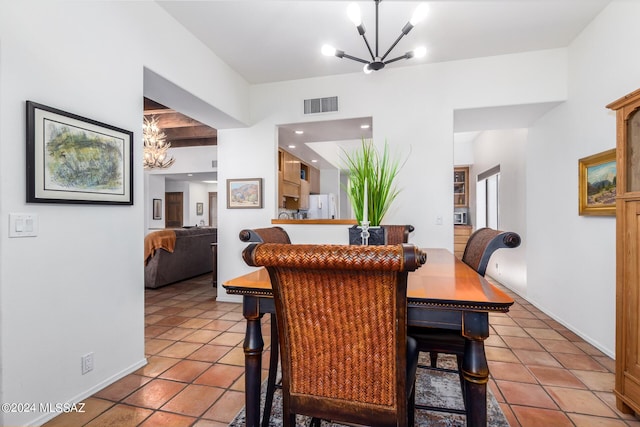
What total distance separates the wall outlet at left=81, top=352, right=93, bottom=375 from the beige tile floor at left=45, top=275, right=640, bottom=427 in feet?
0.54

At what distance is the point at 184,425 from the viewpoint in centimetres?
160

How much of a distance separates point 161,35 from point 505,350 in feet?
12.2

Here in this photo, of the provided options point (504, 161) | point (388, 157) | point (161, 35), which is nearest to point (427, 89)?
point (388, 157)

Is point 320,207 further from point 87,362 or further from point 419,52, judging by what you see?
point 87,362

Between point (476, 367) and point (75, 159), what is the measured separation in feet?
7.29

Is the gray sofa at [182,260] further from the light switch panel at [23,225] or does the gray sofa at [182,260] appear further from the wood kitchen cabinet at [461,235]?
the wood kitchen cabinet at [461,235]

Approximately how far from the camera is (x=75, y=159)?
1.79m

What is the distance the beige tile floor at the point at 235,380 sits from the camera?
1.65 metres

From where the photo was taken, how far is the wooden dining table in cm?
101

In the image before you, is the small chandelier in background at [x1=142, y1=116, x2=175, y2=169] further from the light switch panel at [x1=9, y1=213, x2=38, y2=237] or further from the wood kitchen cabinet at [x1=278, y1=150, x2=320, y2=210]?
the light switch panel at [x1=9, y1=213, x2=38, y2=237]

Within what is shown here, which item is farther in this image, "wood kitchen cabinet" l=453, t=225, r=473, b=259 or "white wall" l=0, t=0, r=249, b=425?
"wood kitchen cabinet" l=453, t=225, r=473, b=259

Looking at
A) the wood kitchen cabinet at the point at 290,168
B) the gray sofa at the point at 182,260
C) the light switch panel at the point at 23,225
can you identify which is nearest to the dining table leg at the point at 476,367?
the light switch panel at the point at 23,225

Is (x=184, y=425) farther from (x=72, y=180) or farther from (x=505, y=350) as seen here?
(x=505, y=350)

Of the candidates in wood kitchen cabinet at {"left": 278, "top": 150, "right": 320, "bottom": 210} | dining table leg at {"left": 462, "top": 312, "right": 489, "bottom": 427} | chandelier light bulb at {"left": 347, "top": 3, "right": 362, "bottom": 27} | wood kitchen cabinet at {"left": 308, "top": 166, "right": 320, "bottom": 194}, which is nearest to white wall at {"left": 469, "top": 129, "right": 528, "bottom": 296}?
chandelier light bulb at {"left": 347, "top": 3, "right": 362, "bottom": 27}
